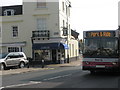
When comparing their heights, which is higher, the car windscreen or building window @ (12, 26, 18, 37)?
building window @ (12, 26, 18, 37)

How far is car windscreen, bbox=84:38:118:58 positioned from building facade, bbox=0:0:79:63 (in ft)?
59.0

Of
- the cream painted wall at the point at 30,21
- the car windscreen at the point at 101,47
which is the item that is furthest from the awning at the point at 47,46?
the car windscreen at the point at 101,47

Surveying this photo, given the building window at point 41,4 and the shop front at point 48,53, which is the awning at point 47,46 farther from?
the building window at point 41,4

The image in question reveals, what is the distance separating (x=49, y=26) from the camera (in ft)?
117

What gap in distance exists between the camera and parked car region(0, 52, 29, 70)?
25.0 metres

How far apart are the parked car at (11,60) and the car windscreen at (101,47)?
37.3 ft

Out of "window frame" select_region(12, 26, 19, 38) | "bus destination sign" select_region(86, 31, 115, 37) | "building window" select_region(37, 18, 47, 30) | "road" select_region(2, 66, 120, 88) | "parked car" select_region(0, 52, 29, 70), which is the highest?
"building window" select_region(37, 18, 47, 30)

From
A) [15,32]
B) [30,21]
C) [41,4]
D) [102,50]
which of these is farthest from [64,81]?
[15,32]

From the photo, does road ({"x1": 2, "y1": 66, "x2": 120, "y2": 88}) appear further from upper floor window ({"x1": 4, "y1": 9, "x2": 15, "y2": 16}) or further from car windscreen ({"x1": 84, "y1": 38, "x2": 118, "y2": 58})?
upper floor window ({"x1": 4, "y1": 9, "x2": 15, "y2": 16})

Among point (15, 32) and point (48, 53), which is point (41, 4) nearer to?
point (15, 32)

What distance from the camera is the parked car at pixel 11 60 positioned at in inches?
983

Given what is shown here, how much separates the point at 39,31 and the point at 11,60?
10.4 meters

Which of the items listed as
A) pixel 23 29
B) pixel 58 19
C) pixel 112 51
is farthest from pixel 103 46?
pixel 23 29

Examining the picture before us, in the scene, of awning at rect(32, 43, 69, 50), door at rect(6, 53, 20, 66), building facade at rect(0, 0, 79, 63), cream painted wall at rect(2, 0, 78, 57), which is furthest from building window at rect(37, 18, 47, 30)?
door at rect(6, 53, 20, 66)
